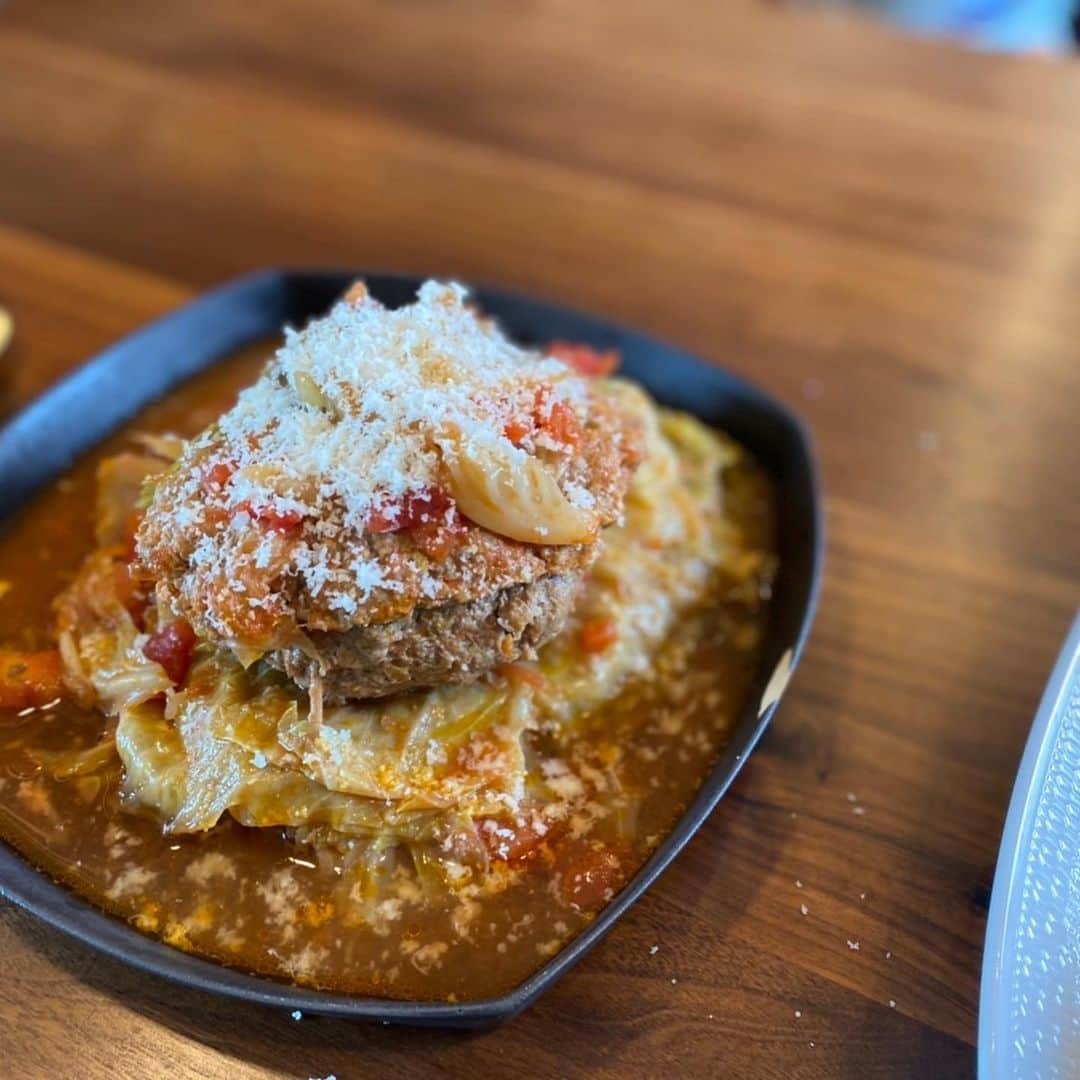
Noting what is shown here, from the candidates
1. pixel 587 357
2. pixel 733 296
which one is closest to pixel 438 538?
pixel 587 357

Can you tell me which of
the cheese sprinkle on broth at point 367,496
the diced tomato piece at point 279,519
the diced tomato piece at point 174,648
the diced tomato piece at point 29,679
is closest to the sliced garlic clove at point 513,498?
the cheese sprinkle on broth at point 367,496

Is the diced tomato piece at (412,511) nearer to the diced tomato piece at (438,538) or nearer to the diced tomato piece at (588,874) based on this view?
the diced tomato piece at (438,538)

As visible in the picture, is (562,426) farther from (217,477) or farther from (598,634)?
(217,477)

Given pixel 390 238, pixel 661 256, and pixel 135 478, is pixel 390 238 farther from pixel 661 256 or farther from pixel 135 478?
pixel 135 478

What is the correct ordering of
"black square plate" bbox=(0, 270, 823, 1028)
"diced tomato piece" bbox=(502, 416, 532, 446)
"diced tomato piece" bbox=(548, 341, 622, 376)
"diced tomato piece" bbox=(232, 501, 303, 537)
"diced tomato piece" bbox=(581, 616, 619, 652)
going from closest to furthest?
"black square plate" bbox=(0, 270, 823, 1028), "diced tomato piece" bbox=(232, 501, 303, 537), "diced tomato piece" bbox=(502, 416, 532, 446), "diced tomato piece" bbox=(581, 616, 619, 652), "diced tomato piece" bbox=(548, 341, 622, 376)

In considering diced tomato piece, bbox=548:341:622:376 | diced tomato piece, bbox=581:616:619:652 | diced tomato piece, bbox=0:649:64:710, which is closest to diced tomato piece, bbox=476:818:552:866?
diced tomato piece, bbox=581:616:619:652

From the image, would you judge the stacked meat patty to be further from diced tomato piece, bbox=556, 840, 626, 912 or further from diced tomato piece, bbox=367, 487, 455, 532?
diced tomato piece, bbox=556, 840, 626, 912
